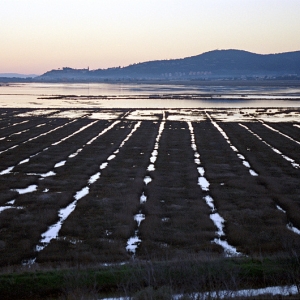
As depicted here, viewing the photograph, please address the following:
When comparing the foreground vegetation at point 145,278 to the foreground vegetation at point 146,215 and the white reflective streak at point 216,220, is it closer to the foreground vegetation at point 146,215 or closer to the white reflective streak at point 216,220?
the foreground vegetation at point 146,215

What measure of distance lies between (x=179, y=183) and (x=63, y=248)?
8.63 meters

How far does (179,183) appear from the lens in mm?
20297

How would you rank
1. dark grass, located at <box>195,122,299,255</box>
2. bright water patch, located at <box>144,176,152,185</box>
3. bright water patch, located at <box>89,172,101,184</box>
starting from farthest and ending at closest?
bright water patch, located at <box>89,172,101,184</box> < bright water patch, located at <box>144,176,152,185</box> < dark grass, located at <box>195,122,299,255</box>

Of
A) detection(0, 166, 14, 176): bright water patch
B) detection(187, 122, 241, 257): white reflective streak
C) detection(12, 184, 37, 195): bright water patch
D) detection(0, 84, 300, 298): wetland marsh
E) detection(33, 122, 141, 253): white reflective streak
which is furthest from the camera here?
detection(0, 166, 14, 176): bright water patch

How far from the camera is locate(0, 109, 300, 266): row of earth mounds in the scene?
40.9ft

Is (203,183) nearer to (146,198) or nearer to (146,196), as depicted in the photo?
(146,196)

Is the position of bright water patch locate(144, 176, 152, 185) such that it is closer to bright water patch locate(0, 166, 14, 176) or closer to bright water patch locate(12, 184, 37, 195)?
bright water patch locate(12, 184, 37, 195)

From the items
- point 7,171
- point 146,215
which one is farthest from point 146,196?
point 7,171

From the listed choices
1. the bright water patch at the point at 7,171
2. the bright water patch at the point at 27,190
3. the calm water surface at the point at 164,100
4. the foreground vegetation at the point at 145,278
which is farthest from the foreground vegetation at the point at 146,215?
the calm water surface at the point at 164,100

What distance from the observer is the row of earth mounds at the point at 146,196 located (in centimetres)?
1245

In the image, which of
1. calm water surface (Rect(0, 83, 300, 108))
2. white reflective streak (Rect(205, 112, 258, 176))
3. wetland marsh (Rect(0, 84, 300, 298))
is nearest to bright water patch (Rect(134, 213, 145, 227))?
wetland marsh (Rect(0, 84, 300, 298))

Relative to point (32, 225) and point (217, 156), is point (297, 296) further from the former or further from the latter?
point (217, 156)

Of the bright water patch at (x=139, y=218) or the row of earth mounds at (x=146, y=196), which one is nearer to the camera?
the row of earth mounds at (x=146, y=196)

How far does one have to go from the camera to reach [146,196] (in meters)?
18.2
